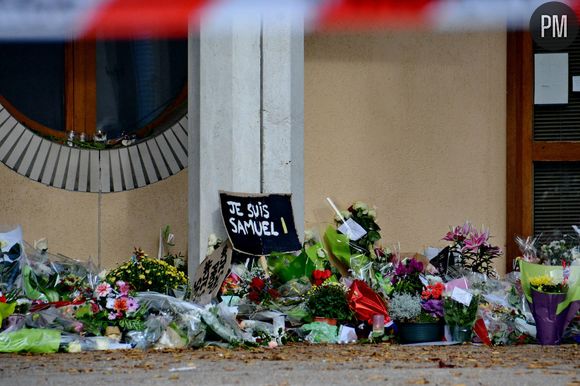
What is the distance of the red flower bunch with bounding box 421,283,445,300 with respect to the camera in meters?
9.67

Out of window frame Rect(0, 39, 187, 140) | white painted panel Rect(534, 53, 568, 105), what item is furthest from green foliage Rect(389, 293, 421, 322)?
window frame Rect(0, 39, 187, 140)

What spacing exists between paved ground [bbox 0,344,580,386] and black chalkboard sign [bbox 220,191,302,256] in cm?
120

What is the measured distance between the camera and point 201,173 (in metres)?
10.6

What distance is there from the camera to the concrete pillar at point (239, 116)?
10625 millimetres

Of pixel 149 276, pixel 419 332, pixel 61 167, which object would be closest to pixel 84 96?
pixel 61 167

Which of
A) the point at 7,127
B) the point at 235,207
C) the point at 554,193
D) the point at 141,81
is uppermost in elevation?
the point at 141,81

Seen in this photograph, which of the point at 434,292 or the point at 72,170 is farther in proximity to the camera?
the point at 72,170

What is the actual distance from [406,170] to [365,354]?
9.26 feet

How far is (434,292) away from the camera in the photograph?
31.7 ft

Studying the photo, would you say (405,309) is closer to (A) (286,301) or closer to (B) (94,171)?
(A) (286,301)

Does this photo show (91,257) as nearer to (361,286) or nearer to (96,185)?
(96,185)

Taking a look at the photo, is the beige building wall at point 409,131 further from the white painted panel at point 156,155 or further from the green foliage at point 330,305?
the green foliage at point 330,305

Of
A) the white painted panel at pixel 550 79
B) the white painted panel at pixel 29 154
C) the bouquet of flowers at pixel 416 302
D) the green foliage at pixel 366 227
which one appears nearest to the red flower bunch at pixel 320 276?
the bouquet of flowers at pixel 416 302

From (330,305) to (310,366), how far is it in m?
1.38
